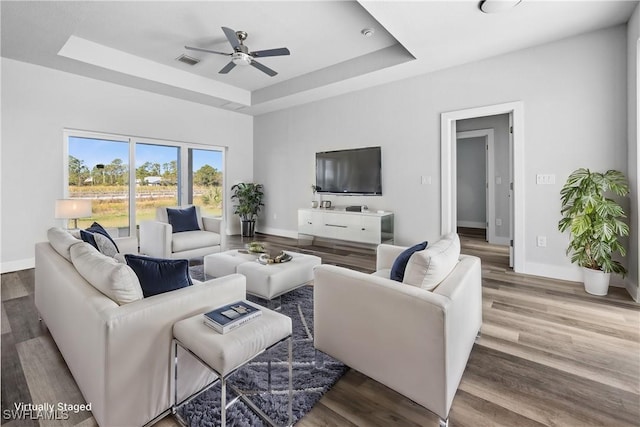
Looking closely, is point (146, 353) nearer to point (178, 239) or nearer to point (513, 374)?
point (513, 374)

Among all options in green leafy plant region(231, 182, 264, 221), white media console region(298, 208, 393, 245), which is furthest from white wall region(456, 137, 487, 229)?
green leafy plant region(231, 182, 264, 221)

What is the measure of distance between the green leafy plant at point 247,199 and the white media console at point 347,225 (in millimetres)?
1328

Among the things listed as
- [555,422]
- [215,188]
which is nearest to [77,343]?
[555,422]

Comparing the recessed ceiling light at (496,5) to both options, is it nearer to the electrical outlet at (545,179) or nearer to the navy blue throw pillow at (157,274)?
the electrical outlet at (545,179)

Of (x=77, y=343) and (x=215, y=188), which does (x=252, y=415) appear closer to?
(x=77, y=343)

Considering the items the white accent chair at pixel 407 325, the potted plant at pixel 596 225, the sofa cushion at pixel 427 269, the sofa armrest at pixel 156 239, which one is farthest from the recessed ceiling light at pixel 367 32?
the sofa armrest at pixel 156 239

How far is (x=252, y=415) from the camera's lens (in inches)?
56.7

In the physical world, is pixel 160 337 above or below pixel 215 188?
below

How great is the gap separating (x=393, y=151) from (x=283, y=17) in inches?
95.8

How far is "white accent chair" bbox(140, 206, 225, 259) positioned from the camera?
3.77 meters

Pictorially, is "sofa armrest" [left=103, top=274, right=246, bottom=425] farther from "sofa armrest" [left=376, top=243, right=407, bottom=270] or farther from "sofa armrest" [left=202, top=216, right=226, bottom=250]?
"sofa armrest" [left=202, top=216, right=226, bottom=250]

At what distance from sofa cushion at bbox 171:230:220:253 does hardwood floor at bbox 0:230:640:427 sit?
142 cm

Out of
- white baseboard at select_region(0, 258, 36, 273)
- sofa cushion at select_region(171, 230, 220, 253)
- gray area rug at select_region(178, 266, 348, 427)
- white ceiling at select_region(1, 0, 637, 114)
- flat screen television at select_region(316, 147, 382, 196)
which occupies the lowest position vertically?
gray area rug at select_region(178, 266, 348, 427)

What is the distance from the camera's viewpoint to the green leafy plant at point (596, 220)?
9.32 feet
